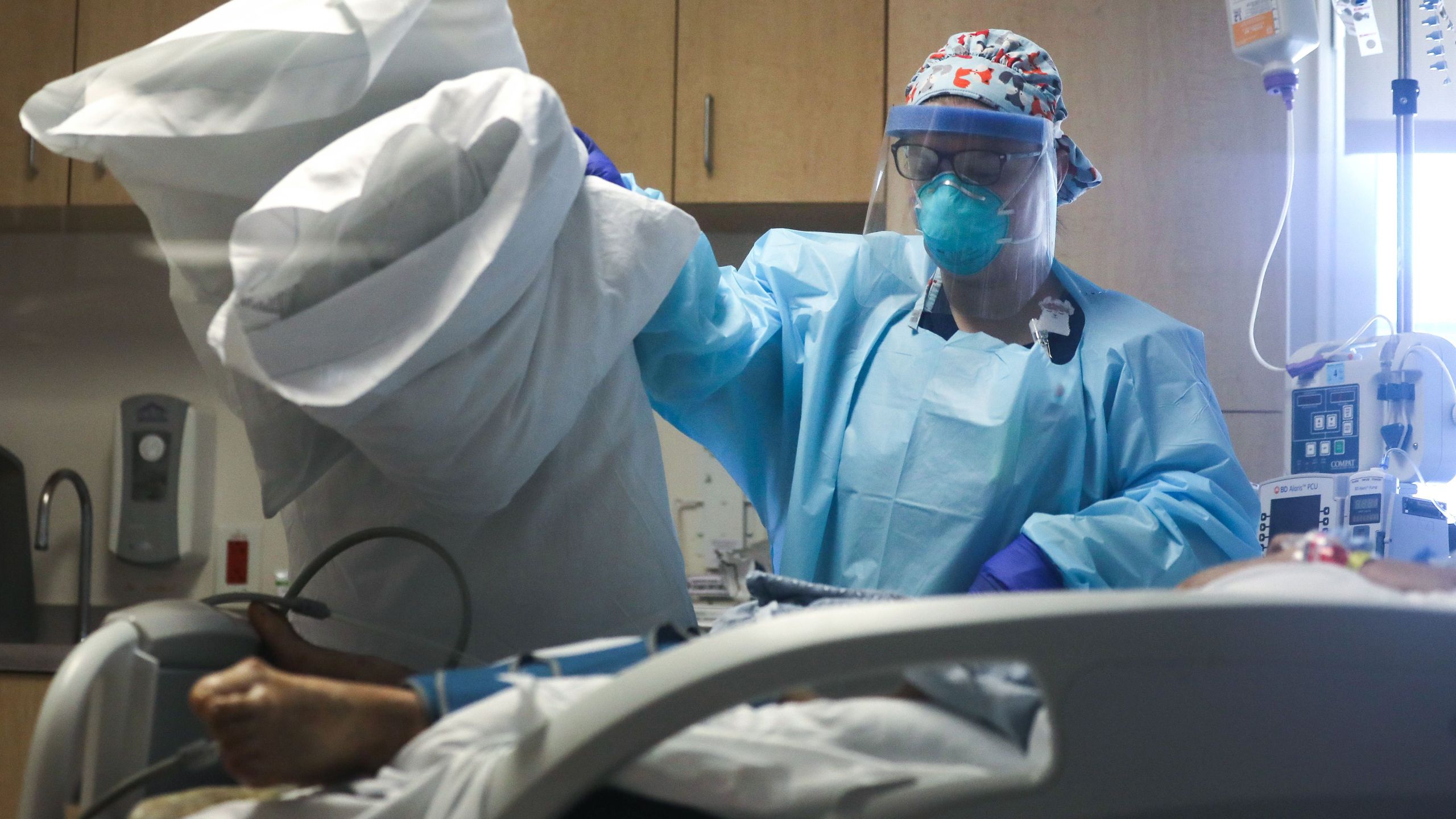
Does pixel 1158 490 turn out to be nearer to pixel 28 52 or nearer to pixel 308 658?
pixel 308 658

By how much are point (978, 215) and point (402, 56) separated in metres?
0.64

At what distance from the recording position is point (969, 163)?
1.34 meters

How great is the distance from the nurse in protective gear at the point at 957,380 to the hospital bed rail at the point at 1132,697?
1.88ft

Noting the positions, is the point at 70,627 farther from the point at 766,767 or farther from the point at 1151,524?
the point at 766,767

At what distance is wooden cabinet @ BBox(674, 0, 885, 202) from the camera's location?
8.18ft

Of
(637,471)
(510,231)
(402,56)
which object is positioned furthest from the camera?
(637,471)

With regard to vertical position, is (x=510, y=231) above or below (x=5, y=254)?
below

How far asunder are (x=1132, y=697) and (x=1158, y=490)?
72 centimetres

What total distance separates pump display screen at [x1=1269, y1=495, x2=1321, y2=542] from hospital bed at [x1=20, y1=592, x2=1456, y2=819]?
51.0 inches

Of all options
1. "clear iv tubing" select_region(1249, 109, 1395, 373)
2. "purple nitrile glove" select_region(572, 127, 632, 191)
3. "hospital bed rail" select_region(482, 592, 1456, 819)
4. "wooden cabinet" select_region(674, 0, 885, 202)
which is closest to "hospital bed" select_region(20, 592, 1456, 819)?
"hospital bed rail" select_region(482, 592, 1456, 819)

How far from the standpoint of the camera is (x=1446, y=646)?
585 millimetres

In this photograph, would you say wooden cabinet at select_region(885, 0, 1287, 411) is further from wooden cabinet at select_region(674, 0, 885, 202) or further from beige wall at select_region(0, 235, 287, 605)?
beige wall at select_region(0, 235, 287, 605)

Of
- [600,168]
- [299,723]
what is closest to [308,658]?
[299,723]

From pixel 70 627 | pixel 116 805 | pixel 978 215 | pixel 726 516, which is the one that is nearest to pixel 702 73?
pixel 726 516
